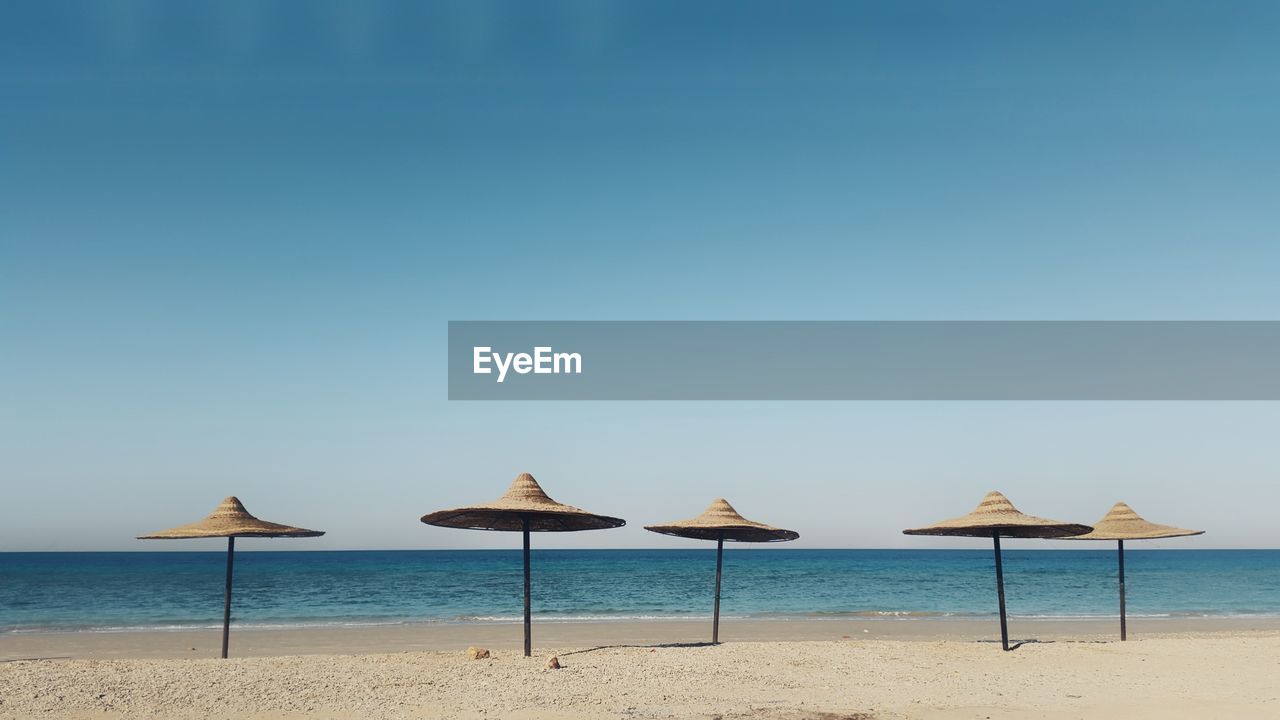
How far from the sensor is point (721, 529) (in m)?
13.7

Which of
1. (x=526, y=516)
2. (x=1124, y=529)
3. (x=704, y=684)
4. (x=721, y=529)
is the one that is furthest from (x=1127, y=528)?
(x=526, y=516)

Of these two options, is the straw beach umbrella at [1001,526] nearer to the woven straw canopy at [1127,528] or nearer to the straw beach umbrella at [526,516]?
the woven straw canopy at [1127,528]

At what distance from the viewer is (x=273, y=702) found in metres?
8.42

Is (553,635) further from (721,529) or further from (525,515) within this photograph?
(525,515)

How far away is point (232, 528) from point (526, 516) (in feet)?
13.8

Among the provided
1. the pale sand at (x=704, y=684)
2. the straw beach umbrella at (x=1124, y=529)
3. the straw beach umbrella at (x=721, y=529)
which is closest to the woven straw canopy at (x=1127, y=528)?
the straw beach umbrella at (x=1124, y=529)

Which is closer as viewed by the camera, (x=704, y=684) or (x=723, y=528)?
(x=704, y=684)

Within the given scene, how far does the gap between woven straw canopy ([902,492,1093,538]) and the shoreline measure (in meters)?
4.66

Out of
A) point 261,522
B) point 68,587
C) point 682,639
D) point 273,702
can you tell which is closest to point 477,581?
point 68,587

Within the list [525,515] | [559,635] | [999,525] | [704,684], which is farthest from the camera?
[559,635]

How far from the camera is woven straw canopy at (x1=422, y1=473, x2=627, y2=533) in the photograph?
36.4 ft

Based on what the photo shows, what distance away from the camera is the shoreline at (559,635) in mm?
17281

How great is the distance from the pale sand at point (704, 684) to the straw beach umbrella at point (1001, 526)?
166 centimetres

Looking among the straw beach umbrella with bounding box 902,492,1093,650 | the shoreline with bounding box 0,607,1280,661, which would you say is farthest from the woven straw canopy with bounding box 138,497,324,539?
the straw beach umbrella with bounding box 902,492,1093,650
